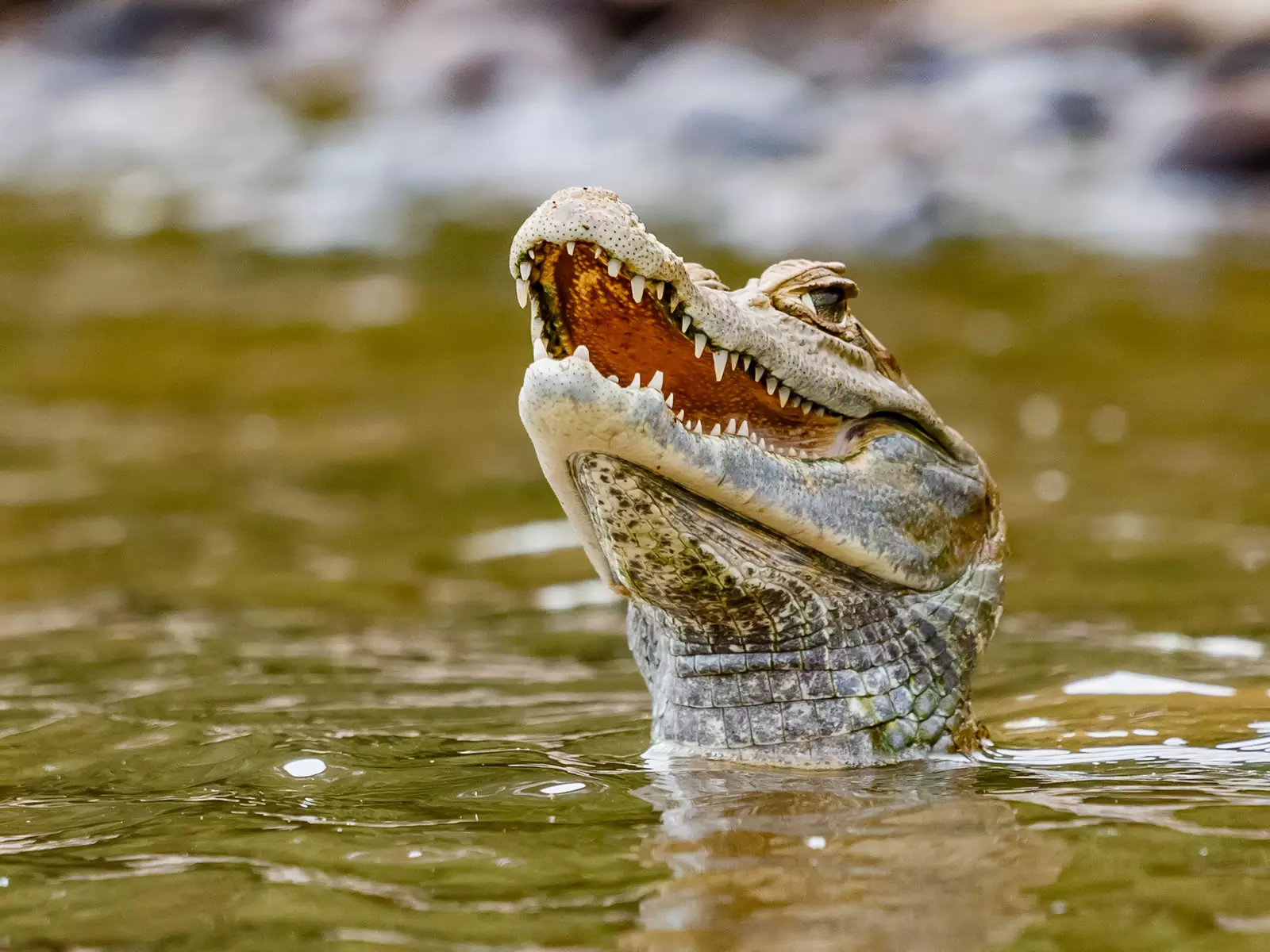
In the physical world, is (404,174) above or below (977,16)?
below

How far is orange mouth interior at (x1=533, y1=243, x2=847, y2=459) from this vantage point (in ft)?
10.6

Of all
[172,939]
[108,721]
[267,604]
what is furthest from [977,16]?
[172,939]

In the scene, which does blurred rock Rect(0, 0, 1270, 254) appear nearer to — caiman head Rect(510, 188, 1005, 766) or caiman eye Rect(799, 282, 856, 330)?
caiman eye Rect(799, 282, 856, 330)

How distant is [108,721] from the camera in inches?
175

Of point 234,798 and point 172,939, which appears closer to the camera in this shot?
point 172,939

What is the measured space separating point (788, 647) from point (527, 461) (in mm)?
6118

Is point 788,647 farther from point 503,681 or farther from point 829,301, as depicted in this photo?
point 503,681

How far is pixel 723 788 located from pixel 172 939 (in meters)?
1.23

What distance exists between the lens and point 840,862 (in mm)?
2859

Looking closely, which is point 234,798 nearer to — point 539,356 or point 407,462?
point 539,356

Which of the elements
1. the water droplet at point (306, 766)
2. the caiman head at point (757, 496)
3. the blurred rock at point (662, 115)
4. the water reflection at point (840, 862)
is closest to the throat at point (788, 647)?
the caiman head at point (757, 496)

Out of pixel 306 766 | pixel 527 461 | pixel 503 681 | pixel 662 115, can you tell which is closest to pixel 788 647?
pixel 306 766

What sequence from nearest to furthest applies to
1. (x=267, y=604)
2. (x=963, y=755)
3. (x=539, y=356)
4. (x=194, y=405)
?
(x=539, y=356)
(x=963, y=755)
(x=267, y=604)
(x=194, y=405)

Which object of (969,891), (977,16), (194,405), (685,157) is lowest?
(969,891)
